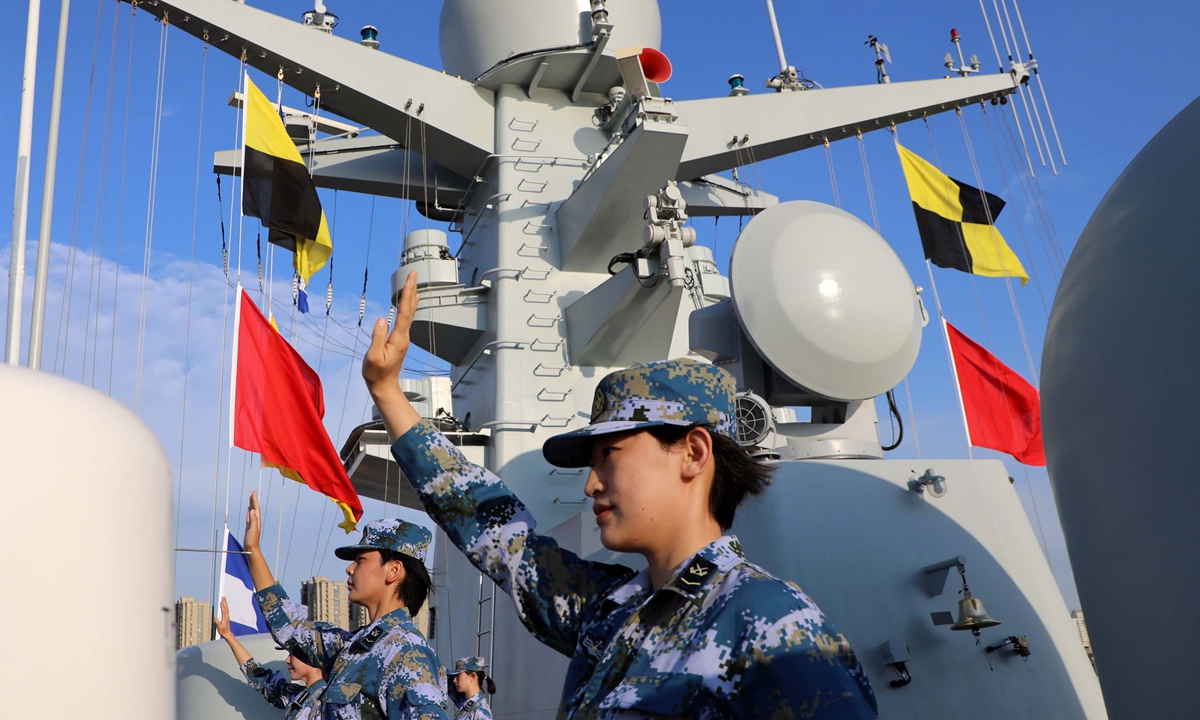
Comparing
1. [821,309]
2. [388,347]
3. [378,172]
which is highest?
[378,172]

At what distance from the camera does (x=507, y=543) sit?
172 cm

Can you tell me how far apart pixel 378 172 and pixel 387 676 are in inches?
314

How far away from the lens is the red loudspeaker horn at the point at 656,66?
8.93m

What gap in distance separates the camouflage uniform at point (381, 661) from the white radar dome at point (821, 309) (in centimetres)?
254

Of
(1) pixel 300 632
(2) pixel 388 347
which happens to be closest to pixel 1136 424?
(2) pixel 388 347

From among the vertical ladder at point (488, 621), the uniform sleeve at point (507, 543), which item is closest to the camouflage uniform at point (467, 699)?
the vertical ladder at point (488, 621)

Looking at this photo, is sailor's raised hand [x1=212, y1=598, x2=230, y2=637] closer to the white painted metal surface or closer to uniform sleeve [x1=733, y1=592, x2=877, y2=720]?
the white painted metal surface

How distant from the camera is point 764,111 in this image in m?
10.3

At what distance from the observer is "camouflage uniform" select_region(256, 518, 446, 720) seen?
2.89 metres

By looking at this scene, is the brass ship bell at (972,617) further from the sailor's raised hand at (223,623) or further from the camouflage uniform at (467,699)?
the sailor's raised hand at (223,623)

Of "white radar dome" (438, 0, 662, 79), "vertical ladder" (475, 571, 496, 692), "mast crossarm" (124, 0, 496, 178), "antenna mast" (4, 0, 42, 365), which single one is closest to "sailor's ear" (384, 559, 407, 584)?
"antenna mast" (4, 0, 42, 365)

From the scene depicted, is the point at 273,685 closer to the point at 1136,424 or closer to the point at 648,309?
the point at 1136,424

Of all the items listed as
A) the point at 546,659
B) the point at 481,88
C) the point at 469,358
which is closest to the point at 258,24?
the point at 481,88

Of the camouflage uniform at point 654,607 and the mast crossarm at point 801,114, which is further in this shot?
the mast crossarm at point 801,114
